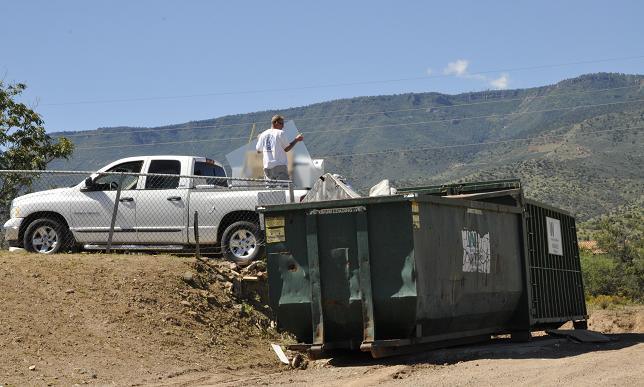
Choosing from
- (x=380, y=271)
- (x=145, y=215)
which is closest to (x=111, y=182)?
(x=145, y=215)

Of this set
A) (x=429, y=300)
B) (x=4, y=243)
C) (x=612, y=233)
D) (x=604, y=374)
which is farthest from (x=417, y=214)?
(x=612, y=233)

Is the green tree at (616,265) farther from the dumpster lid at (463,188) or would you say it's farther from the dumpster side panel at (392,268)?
the dumpster side panel at (392,268)

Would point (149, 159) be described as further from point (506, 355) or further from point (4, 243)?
point (506, 355)

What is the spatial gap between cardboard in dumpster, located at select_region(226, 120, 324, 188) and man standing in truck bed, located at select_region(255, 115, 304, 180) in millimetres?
239

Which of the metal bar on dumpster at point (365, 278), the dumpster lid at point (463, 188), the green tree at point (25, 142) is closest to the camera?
Result: the metal bar on dumpster at point (365, 278)

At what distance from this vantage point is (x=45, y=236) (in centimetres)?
1688

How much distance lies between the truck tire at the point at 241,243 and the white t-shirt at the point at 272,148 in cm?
120

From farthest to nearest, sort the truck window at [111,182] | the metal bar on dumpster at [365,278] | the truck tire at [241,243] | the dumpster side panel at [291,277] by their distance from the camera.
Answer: the truck window at [111,182]
the truck tire at [241,243]
the dumpster side panel at [291,277]
the metal bar on dumpster at [365,278]

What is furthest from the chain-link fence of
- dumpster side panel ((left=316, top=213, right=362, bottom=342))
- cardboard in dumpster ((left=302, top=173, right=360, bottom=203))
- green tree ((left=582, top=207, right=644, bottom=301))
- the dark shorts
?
green tree ((left=582, top=207, right=644, bottom=301))

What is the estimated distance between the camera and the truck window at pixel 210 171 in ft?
56.1

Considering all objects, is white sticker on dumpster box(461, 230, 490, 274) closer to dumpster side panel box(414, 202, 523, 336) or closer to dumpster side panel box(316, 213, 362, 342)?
dumpster side panel box(414, 202, 523, 336)

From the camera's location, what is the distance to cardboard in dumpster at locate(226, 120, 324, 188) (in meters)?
17.0

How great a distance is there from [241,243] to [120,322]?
11.3 feet

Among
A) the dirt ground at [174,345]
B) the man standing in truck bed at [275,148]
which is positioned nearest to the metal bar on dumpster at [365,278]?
the dirt ground at [174,345]
